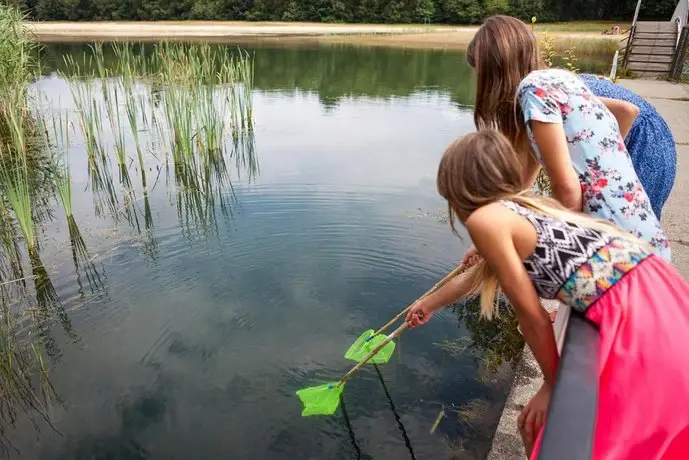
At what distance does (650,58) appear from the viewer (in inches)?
455

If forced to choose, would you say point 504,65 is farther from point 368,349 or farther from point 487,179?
point 368,349

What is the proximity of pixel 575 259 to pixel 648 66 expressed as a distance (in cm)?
1243

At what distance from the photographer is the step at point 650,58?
37.1 ft

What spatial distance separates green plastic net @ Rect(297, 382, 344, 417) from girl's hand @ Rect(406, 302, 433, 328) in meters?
0.82

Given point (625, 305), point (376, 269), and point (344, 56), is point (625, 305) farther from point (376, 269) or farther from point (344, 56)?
point (344, 56)

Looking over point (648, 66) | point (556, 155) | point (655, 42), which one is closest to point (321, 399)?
point (556, 155)

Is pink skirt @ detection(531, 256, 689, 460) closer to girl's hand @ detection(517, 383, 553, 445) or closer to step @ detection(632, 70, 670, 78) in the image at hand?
girl's hand @ detection(517, 383, 553, 445)

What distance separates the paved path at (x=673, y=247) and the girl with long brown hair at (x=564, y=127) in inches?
34.7

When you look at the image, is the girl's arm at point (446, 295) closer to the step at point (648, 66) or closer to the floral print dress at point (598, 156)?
the floral print dress at point (598, 156)

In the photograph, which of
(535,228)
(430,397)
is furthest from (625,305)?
(430,397)

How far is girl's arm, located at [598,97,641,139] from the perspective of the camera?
187cm

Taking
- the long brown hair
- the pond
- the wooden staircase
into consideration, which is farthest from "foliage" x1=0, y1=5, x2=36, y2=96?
the wooden staircase

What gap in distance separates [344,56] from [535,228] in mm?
19296

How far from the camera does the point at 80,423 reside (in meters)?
2.85
